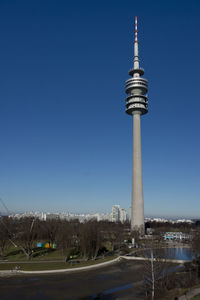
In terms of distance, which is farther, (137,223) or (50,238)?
(137,223)

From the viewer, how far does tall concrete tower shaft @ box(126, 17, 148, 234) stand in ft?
272

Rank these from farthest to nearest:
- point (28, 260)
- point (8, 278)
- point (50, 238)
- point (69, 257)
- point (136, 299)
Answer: point (50, 238) → point (69, 257) → point (28, 260) → point (8, 278) → point (136, 299)

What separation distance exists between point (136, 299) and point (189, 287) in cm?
539

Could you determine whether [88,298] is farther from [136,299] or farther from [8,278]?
[8,278]

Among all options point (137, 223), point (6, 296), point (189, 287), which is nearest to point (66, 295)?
point (6, 296)

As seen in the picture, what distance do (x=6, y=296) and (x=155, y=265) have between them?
13.5 meters

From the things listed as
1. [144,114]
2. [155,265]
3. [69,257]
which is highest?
[144,114]

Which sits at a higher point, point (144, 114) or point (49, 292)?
point (144, 114)

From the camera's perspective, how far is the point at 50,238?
62.7m

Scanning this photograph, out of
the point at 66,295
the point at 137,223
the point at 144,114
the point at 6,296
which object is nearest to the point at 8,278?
the point at 6,296

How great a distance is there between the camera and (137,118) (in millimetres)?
90938

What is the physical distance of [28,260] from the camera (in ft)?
128

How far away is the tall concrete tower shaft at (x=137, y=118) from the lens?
272 ft

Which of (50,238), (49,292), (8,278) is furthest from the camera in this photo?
(50,238)
